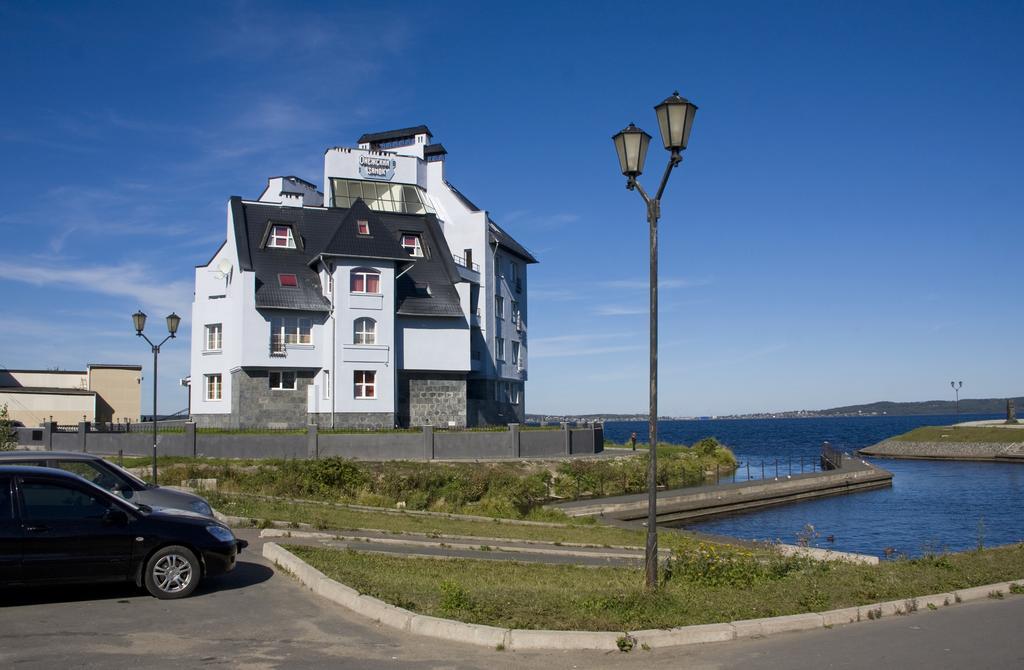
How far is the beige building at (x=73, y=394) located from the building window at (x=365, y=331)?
27296mm

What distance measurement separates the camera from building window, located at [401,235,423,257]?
165 feet

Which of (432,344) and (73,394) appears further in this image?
(73,394)

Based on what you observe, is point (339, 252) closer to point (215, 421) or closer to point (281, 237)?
point (281, 237)

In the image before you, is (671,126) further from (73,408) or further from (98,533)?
(73,408)

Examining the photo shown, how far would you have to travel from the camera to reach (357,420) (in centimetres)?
4472

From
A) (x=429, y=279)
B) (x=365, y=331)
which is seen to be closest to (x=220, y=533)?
(x=365, y=331)

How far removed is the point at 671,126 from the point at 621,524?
17.7m

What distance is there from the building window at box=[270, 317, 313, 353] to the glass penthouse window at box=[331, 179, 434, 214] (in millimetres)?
10258

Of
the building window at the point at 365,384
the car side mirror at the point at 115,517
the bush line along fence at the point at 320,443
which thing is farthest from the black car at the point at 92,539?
the building window at the point at 365,384

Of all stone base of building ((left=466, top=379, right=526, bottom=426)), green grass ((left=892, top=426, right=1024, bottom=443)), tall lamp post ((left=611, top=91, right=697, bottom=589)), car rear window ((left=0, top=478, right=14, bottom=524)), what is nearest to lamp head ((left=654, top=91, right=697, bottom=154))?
tall lamp post ((left=611, top=91, right=697, bottom=589))

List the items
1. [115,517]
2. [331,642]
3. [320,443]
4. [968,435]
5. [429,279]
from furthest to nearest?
[968,435]
[429,279]
[320,443]
[115,517]
[331,642]

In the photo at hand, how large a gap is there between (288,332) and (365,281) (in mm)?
4771

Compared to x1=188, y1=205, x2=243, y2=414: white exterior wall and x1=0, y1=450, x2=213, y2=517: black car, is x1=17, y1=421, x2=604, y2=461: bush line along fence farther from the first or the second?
x1=0, y1=450, x2=213, y2=517: black car

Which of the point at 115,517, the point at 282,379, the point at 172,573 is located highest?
the point at 282,379
